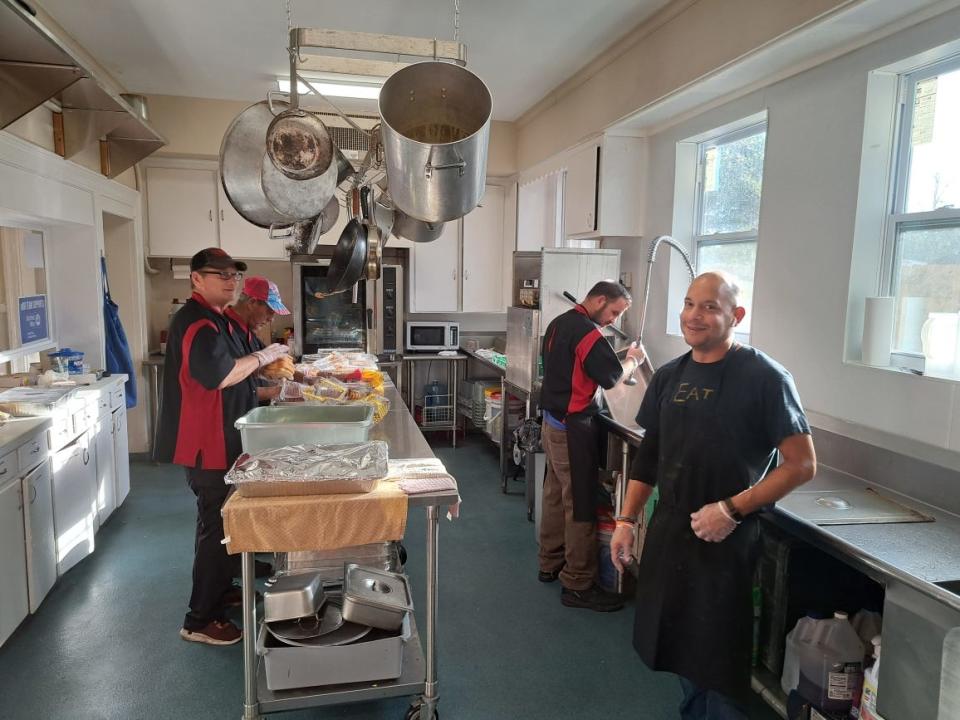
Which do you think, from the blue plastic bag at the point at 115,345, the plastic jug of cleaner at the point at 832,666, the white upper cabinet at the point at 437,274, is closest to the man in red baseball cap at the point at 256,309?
the blue plastic bag at the point at 115,345

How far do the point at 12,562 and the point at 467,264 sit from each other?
402cm

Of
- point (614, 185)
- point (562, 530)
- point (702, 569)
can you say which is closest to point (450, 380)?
point (614, 185)

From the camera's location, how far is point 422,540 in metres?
3.70

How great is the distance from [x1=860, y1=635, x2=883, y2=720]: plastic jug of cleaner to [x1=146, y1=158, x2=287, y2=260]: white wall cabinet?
4.73m

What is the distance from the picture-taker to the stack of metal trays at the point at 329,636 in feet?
6.50

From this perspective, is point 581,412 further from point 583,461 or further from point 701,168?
point 701,168

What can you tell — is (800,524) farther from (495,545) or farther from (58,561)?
(58,561)

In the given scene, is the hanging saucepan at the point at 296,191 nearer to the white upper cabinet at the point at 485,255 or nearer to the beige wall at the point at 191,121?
the beige wall at the point at 191,121

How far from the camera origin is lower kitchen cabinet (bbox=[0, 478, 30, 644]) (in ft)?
8.12

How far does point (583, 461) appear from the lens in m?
2.98

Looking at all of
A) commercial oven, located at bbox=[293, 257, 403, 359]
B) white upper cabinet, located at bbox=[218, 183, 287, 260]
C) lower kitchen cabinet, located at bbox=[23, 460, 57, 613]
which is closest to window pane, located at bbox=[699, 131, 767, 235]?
commercial oven, located at bbox=[293, 257, 403, 359]

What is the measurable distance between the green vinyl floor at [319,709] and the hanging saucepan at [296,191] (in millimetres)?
1775

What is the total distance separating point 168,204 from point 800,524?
16.7 ft

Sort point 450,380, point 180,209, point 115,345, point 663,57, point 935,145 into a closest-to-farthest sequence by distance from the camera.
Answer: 1. point 935,145
2. point 663,57
3. point 115,345
4. point 180,209
5. point 450,380
